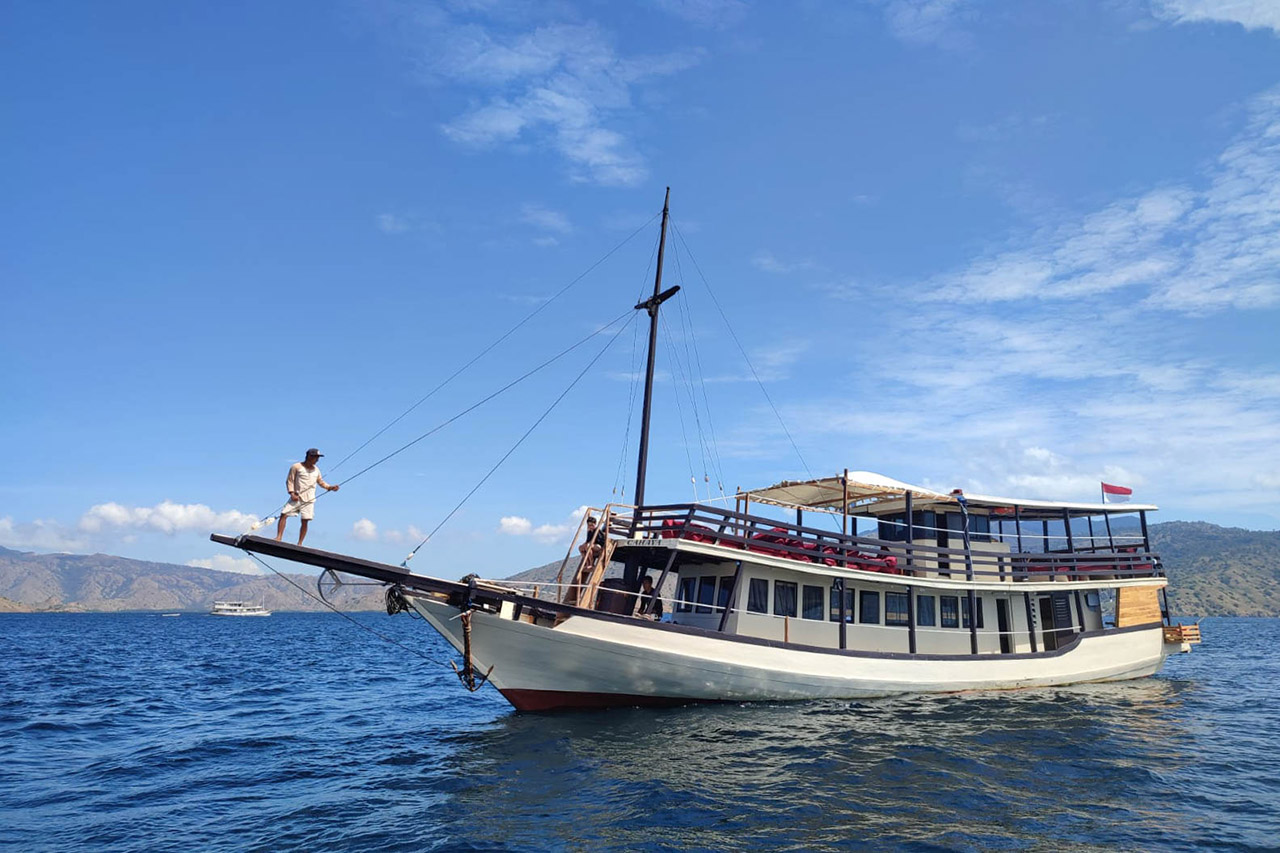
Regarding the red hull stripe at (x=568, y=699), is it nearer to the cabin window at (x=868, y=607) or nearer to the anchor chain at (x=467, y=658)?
the anchor chain at (x=467, y=658)

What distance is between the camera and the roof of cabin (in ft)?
64.0

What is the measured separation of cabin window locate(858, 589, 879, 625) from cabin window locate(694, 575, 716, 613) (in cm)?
377

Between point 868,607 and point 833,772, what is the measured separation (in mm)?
7924

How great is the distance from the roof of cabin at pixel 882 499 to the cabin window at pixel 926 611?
2.51 meters

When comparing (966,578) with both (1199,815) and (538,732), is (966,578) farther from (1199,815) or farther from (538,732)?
(538,732)

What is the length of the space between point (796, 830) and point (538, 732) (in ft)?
20.4

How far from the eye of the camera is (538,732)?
13891 millimetres

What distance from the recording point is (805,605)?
59.3ft

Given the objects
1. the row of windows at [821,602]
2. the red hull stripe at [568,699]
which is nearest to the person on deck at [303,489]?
the red hull stripe at [568,699]

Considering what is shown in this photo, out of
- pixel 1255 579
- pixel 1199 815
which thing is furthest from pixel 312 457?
pixel 1255 579

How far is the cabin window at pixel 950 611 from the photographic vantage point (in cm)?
1989

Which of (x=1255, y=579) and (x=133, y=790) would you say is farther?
(x=1255, y=579)

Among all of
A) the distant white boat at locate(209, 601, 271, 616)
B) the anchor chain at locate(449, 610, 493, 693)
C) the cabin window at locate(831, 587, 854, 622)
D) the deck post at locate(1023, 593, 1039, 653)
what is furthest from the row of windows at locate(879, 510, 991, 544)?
the distant white boat at locate(209, 601, 271, 616)

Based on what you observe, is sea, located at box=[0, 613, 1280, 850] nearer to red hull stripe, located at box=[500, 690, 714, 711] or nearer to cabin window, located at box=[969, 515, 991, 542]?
red hull stripe, located at box=[500, 690, 714, 711]
